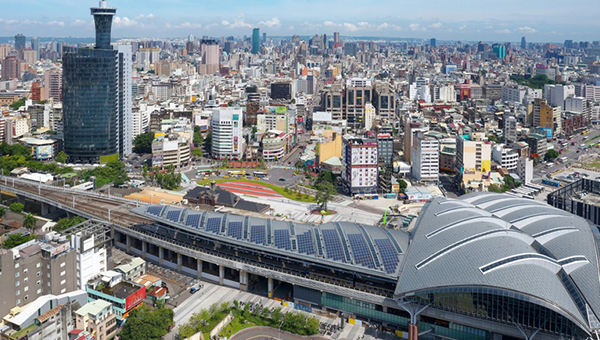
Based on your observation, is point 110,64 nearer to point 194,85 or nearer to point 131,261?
point 131,261

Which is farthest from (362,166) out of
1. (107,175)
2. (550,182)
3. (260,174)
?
(107,175)

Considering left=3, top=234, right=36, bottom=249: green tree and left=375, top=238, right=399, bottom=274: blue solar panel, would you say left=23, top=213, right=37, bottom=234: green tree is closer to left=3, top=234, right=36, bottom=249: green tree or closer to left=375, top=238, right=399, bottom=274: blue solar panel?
left=3, top=234, right=36, bottom=249: green tree

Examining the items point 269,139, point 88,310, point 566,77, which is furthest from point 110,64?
point 566,77

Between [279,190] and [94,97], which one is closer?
[279,190]

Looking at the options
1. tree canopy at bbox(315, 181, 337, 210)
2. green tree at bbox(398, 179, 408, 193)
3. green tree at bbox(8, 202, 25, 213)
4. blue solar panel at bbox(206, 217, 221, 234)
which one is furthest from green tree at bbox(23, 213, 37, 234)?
green tree at bbox(398, 179, 408, 193)

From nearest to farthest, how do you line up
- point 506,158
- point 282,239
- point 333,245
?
point 333,245 < point 282,239 < point 506,158

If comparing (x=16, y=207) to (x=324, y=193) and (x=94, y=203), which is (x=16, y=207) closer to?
(x=94, y=203)

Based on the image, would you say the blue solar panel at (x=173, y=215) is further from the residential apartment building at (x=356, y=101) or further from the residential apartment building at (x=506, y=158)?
the residential apartment building at (x=356, y=101)

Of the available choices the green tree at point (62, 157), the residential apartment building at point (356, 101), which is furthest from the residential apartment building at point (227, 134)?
the residential apartment building at point (356, 101)
